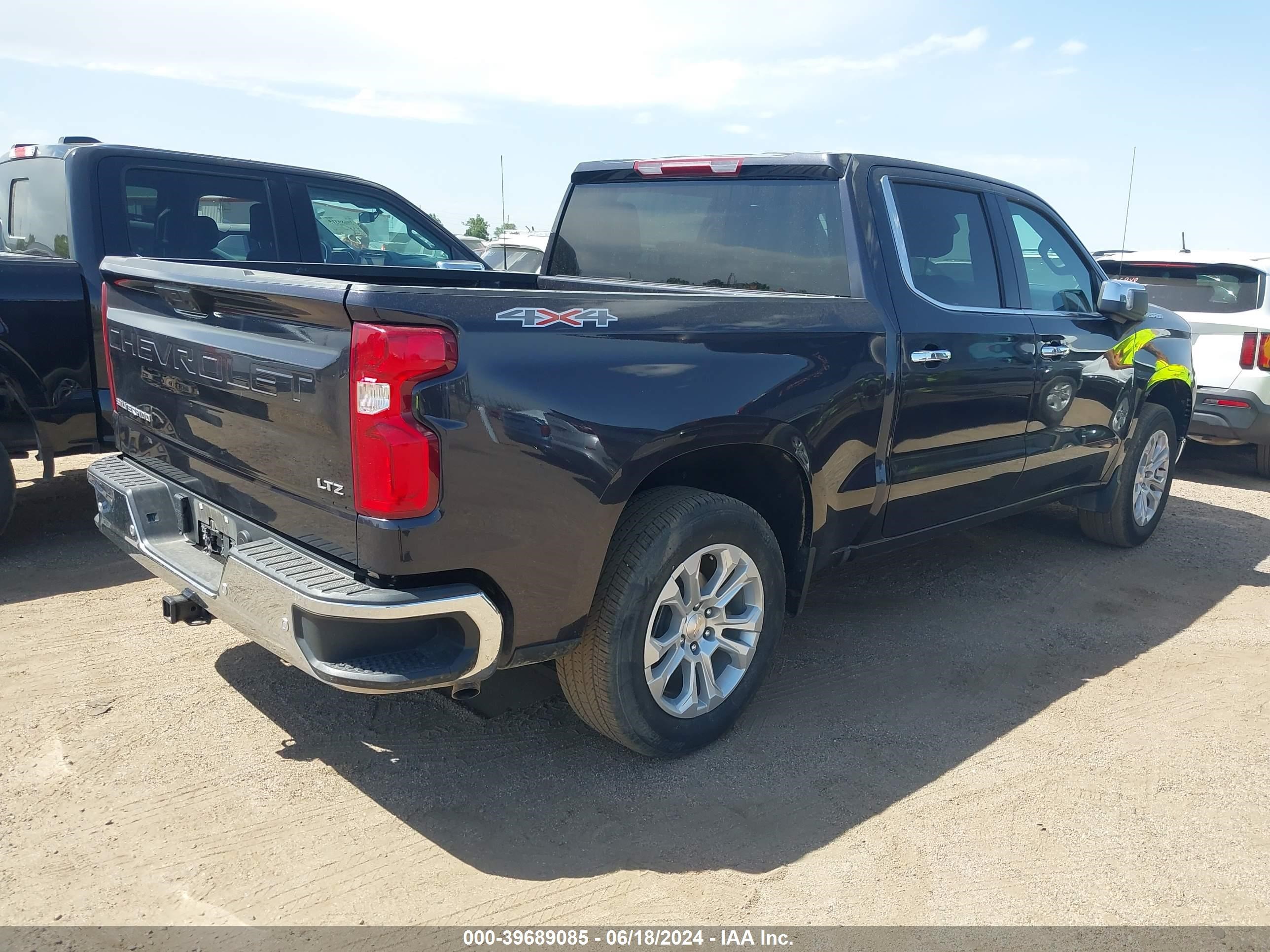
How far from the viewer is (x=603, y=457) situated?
9.19ft

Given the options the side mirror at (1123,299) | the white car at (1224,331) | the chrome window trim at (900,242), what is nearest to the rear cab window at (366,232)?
the chrome window trim at (900,242)

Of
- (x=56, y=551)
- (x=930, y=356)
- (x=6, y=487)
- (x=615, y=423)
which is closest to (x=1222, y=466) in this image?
(x=930, y=356)

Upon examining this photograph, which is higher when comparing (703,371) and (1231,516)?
(703,371)

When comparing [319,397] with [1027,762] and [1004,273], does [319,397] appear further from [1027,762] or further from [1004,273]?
[1004,273]

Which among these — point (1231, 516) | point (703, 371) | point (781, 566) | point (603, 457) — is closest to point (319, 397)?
point (603, 457)

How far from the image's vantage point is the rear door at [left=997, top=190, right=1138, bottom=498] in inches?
180

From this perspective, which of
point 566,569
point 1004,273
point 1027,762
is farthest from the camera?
point 1004,273

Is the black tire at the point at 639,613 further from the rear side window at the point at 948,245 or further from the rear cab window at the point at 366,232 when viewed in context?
the rear cab window at the point at 366,232

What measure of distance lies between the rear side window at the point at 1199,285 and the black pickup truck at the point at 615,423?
129 inches

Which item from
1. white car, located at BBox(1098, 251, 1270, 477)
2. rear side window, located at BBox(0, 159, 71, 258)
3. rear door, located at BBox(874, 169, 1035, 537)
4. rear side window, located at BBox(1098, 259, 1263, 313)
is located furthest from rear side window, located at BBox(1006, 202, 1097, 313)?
rear side window, located at BBox(0, 159, 71, 258)

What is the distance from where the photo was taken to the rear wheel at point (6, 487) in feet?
15.7

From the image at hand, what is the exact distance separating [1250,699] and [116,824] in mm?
4050

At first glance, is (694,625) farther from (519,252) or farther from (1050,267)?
(519,252)

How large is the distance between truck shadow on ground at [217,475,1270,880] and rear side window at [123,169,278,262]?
238 centimetres
